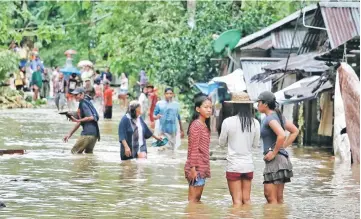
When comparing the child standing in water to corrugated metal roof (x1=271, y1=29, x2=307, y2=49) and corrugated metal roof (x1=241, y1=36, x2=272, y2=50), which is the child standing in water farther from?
corrugated metal roof (x1=241, y1=36, x2=272, y2=50)

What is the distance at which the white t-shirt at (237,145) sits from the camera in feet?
44.4

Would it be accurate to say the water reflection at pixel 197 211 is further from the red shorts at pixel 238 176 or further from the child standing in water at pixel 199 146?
the red shorts at pixel 238 176

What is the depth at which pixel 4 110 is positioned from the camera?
1615 inches

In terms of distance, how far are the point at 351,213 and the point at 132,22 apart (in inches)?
1381

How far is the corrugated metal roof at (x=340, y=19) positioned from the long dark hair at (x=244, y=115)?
12761 millimetres

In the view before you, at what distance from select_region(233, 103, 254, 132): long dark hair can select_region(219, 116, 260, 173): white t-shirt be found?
0.16ft

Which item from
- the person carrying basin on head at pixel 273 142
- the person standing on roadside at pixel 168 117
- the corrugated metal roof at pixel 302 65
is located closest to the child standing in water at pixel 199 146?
the person carrying basin on head at pixel 273 142

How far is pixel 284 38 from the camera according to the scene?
32.9 metres

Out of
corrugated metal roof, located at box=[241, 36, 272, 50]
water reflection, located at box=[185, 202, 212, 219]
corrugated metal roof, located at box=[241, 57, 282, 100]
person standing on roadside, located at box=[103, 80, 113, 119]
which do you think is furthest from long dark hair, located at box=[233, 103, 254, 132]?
person standing on roadside, located at box=[103, 80, 113, 119]

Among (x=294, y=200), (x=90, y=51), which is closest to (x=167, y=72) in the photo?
(x=294, y=200)

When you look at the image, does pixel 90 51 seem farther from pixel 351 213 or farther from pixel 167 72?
pixel 351 213

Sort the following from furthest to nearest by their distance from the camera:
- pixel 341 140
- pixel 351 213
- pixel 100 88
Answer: pixel 100 88 → pixel 341 140 → pixel 351 213

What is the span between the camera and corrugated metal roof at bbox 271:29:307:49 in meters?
32.5

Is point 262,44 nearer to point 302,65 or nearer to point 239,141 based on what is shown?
point 302,65
